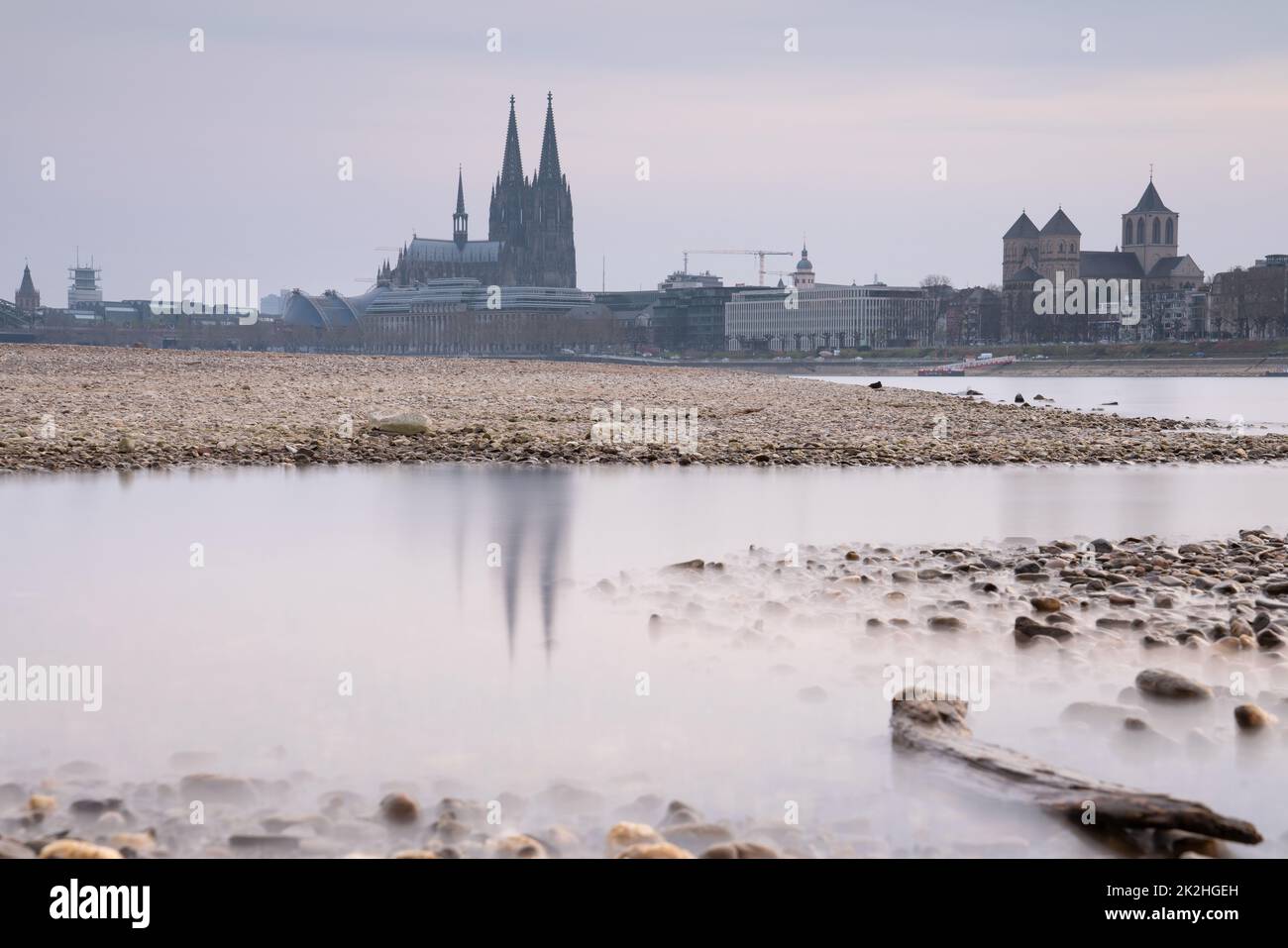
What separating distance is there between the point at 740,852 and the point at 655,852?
1.00 feet

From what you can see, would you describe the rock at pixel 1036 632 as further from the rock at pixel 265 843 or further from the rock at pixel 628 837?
the rock at pixel 265 843

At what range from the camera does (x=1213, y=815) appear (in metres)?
5.08

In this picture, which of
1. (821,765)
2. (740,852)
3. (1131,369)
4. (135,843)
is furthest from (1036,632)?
(1131,369)

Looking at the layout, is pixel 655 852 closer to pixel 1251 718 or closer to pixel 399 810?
pixel 399 810

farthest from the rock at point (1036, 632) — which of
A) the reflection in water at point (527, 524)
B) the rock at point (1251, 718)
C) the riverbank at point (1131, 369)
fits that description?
the riverbank at point (1131, 369)

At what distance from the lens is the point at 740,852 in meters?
4.85

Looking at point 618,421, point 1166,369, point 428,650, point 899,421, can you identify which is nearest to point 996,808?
point 428,650

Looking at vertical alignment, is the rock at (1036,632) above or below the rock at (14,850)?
above

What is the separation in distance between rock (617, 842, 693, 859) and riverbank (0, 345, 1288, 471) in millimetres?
16147

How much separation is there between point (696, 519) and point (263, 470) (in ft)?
24.4

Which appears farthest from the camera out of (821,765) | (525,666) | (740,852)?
(525,666)

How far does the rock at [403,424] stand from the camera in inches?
945

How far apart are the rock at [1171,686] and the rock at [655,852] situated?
10.6 ft
